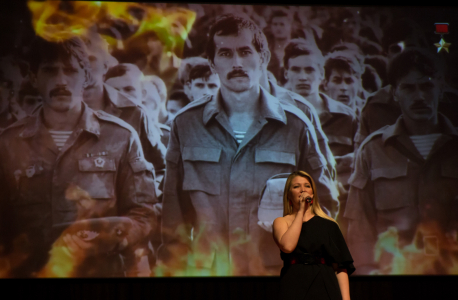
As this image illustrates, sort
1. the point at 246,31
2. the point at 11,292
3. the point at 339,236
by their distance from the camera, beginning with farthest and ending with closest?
the point at 246,31, the point at 11,292, the point at 339,236

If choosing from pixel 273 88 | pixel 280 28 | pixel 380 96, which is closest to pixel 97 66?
pixel 273 88

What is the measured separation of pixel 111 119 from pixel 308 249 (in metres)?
2.30

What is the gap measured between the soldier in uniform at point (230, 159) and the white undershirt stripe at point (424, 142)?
84cm

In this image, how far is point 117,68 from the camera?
3.96m

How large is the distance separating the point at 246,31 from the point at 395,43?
4.43 feet

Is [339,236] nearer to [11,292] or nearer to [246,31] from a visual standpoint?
[246,31]

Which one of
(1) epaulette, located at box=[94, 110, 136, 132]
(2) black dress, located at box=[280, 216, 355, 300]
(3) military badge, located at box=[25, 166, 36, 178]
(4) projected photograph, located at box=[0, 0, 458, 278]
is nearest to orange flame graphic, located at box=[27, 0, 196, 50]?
(4) projected photograph, located at box=[0, 0, 458, 278]

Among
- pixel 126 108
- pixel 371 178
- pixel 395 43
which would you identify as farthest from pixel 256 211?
pixel 395 43

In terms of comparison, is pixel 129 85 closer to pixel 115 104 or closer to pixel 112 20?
pixel 115 104

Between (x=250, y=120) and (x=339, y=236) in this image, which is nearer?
(x=339, y=236)

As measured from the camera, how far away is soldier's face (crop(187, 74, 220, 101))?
13.1 ft

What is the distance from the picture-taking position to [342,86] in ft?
13.5

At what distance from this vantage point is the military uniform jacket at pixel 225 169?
3857 mm

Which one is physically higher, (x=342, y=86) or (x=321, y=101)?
(x=342, y=86)
